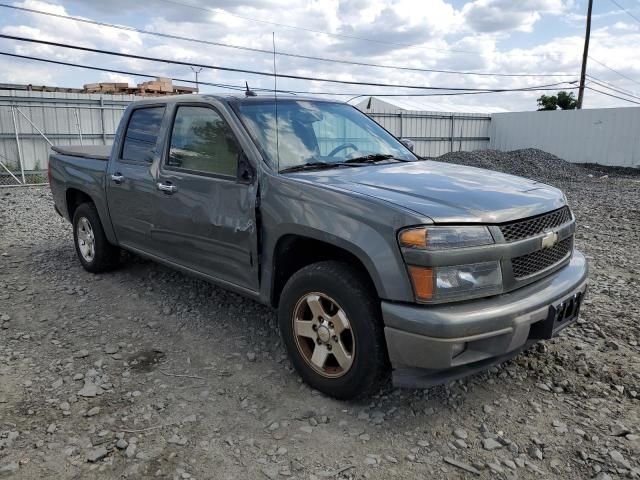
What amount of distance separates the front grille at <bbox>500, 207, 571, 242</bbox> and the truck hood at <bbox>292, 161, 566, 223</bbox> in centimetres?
4

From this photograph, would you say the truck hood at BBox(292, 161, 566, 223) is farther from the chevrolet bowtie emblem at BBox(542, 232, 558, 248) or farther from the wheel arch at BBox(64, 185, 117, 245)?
the wheel arch at BBox(64, 185, 117, 245)

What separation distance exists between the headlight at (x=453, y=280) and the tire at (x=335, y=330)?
332 millimetres

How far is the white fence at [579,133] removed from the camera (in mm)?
21625

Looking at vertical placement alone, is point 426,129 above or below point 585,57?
below

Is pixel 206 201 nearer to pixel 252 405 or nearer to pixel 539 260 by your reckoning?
pixel 252 405

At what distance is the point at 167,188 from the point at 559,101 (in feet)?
123

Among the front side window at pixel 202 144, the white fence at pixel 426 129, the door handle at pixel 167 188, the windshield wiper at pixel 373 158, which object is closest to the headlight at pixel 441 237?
the windshield wiper at pixel 373 158

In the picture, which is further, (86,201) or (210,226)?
(86,201)

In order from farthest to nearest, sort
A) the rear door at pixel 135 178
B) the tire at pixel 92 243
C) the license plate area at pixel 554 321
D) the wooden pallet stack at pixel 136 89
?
the wooden pallet stack at pixel 136 89 → the tire at pixel 92 243 → the rear door at pixel 135 178 → the license plate area at pixel 554 321

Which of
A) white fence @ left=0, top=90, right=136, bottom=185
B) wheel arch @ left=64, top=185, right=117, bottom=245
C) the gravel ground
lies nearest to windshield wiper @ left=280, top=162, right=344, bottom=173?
the gravel ground

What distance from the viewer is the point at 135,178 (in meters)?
4.52

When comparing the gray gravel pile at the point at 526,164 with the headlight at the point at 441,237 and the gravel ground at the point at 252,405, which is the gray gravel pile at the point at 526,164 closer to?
the gravel ground at the point at 252,405

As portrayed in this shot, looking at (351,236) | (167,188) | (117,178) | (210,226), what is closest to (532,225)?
(351,236)

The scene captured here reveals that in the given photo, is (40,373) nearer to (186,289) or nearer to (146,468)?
(146,468)
